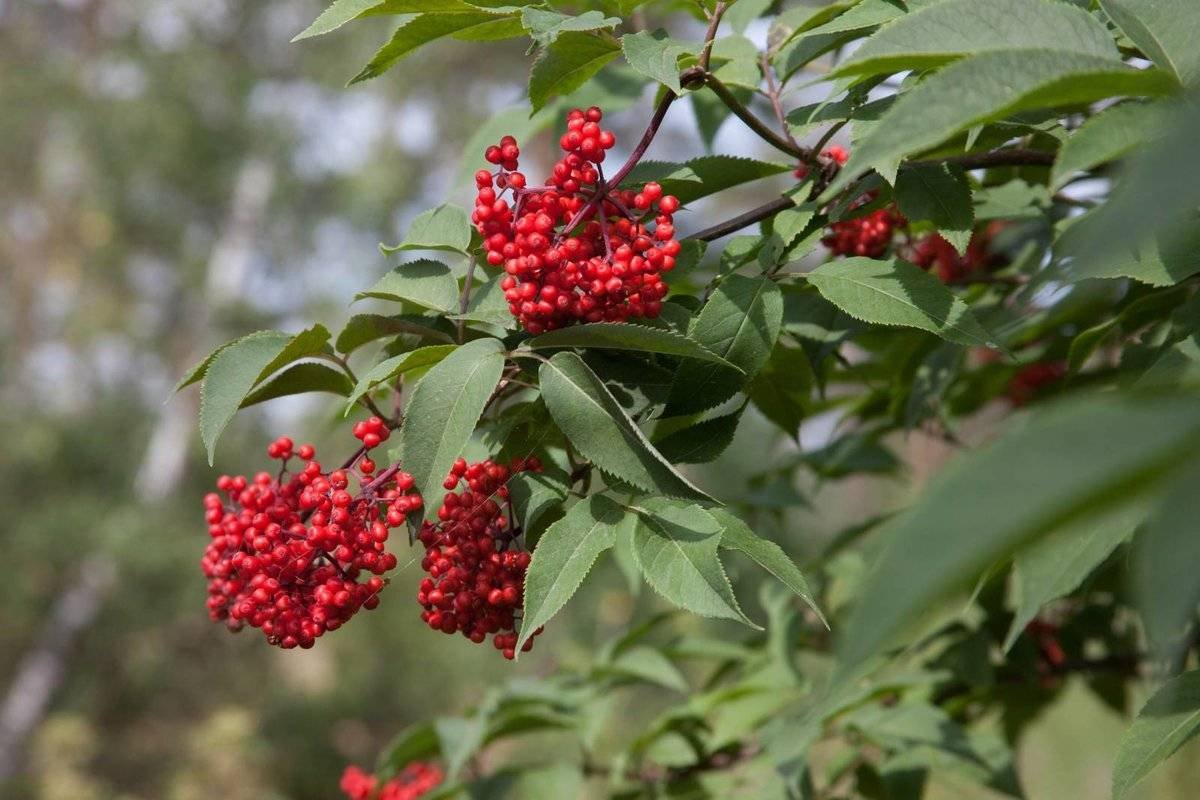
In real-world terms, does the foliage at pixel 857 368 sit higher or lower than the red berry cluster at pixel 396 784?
higher

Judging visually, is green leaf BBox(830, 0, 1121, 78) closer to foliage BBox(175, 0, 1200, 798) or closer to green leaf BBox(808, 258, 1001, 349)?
foliage BBox(175, 0, 1200, 798)

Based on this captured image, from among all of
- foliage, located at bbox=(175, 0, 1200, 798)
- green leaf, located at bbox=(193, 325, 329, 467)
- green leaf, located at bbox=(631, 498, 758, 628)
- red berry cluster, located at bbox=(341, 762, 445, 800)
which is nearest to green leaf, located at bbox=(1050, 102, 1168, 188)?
foliage, located at bbox=(175, 0, 1200, 798)

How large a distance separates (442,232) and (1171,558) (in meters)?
0.81

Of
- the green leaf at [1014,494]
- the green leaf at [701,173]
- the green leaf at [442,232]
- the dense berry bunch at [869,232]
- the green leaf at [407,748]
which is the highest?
the green leaf at [442,232]

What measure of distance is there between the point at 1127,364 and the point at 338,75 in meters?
9.33

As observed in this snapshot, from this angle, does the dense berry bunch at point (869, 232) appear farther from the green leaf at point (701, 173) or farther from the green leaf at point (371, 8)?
the green leaf at point (371, 8)

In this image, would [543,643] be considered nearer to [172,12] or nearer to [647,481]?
[172,12]

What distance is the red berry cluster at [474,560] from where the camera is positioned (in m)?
0.96

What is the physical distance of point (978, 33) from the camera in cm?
73

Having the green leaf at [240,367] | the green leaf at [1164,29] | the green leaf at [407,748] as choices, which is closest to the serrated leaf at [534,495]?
the green leaf at [240,367]

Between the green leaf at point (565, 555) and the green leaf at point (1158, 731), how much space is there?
0.45 m

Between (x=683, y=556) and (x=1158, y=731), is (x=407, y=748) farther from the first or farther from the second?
(x=1158, y=731)

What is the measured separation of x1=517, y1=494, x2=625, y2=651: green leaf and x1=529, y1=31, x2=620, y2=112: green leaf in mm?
357

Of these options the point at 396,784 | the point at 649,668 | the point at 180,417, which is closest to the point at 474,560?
the point at 649,668
